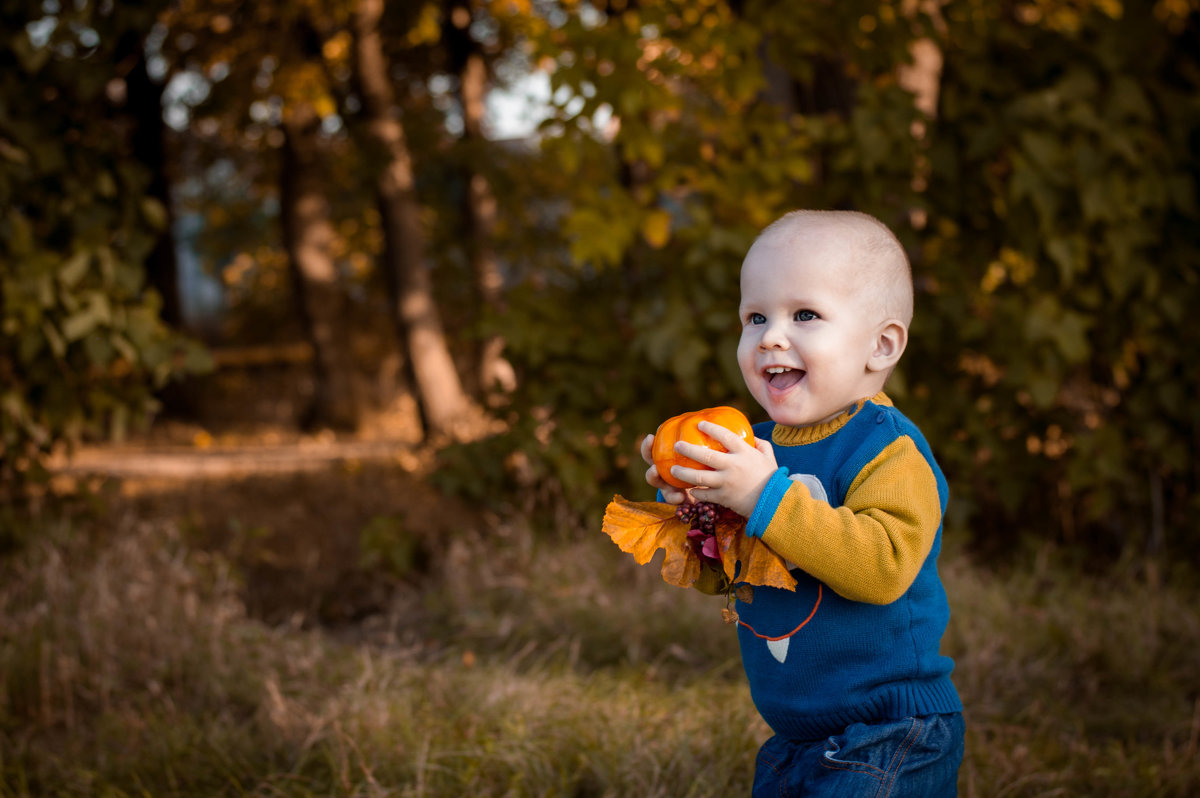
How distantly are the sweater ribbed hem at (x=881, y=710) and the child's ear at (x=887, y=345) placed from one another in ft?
1.66

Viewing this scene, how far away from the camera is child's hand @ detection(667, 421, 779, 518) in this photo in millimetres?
1335

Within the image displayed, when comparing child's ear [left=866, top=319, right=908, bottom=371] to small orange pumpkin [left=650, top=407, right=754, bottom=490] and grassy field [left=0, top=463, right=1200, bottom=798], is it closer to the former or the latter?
small orange pumpkin [left=650, top=407, right=754, bottom=490]

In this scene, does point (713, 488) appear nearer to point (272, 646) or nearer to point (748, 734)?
point (748, 734)

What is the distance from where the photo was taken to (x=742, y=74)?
3.66 meters

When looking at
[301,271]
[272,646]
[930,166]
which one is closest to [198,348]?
[272,646]

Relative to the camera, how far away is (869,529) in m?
1.37

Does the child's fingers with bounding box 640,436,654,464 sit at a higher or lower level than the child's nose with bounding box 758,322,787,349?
lower

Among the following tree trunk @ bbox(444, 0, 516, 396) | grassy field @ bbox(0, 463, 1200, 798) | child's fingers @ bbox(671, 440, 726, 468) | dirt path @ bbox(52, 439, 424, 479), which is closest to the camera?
child's fingers @ bbox(671, 440, 726, 468)

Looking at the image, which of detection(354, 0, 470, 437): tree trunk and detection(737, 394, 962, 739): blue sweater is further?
detection(354, 0, 470, 437): tree trunk

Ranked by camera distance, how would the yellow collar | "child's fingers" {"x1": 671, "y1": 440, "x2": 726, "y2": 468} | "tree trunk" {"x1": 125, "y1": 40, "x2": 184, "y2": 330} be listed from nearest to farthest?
1. "child's fingers" {"x1": 671, "y1": 440, "x2": 726, "y2": 468}
2. the yellow collar
3. "tree trunk" {"x1": 125, "y1": 40, "x2": 184, "y2": 330}

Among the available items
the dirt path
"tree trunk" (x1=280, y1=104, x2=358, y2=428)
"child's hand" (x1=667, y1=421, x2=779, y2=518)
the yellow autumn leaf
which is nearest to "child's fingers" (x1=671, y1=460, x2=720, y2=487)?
"child's hand" (x1=667, y1=421, x2=779, y2=518)

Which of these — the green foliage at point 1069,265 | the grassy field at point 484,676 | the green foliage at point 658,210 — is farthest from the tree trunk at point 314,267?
Answer: the green foliage at point 1069,265

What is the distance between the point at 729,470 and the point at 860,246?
16.2 inches

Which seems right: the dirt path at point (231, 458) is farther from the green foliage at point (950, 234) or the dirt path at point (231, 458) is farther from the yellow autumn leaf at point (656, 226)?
the yellow autumn leaf at point (656, 226)
